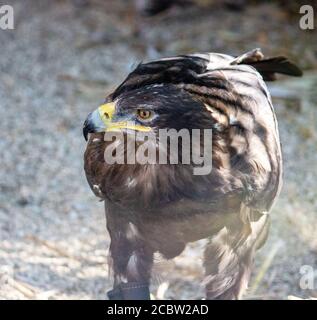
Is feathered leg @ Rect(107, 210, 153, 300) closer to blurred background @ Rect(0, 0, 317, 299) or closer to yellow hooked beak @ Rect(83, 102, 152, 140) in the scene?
blurred background @ Rect(0, 0, 317, 299)

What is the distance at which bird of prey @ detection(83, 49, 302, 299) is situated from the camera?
3.04 meters

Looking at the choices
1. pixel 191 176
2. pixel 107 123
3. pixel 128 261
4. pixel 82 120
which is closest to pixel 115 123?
pixel 107 123

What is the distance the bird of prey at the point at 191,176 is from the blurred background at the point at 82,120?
0.23m

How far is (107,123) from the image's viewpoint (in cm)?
299

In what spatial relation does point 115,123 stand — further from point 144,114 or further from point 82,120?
point 82,120

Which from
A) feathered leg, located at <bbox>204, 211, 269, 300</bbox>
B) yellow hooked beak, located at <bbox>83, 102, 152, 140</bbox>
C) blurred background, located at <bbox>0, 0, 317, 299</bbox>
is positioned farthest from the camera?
blurred background, located at <bbox>0, 0, 317, 299</bbox>

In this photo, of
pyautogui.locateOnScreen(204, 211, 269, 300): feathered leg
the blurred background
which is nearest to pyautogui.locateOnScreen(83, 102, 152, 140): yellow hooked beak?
pyautogui.locateOnScreen(204, 211, 269, 300): feathered leg

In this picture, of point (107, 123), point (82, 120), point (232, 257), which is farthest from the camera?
point (82, 120)

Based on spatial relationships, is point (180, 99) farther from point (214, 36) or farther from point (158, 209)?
point (214, 36)

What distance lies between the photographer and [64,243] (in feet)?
13.8

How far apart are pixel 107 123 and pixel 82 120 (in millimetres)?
2335

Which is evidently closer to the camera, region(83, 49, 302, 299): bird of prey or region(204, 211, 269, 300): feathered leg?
region(83, 49, 302, 299): bird of prey

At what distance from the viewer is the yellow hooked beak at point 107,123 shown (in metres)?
2.97

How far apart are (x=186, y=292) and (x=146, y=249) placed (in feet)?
2.02
